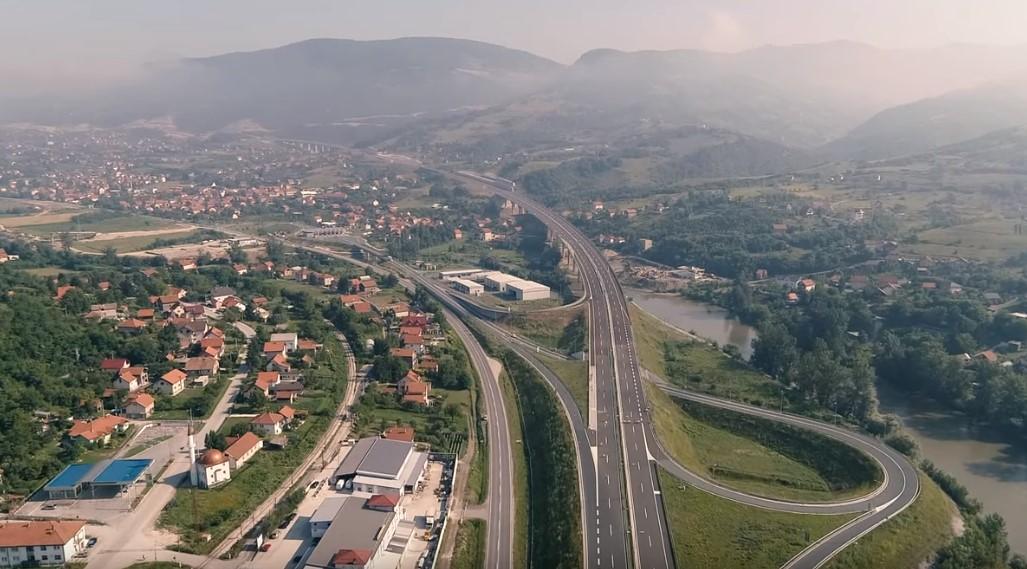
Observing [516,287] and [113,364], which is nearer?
[113,364]

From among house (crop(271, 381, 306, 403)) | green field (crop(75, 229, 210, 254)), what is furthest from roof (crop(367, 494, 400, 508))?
green field (crop(75, 229, 210, 254))

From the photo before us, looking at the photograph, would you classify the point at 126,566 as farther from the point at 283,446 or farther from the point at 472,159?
the point at 472,159

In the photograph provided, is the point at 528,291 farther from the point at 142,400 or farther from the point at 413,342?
the point at 142,400

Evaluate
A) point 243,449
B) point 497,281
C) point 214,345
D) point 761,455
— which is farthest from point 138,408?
point 497,281

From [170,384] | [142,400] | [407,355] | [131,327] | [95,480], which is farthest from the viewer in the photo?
[131,327]

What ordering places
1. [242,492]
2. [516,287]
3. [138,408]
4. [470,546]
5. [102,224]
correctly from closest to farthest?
1. [470,546]
2. [242,492]
3. [138,408]
4. [516,287]
5. [102,224]

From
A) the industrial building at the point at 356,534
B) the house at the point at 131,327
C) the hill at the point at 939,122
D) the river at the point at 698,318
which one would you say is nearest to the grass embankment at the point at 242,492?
the industrial building at the point at 356,534
